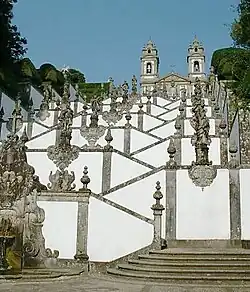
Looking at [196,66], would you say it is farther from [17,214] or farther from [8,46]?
[17,214]

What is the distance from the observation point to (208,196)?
44.4 feet

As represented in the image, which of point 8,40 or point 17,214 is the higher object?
point 8,40

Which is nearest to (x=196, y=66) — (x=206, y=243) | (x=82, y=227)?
(x=206, y=243)

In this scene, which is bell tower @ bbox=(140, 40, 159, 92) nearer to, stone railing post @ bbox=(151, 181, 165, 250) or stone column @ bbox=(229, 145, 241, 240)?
stone column @ bbox=(229, 145, 241, 240)

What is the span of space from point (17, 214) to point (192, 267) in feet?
12.5

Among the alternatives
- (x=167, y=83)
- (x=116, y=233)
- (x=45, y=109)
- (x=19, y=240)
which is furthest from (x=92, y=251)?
(x=167, y=83)

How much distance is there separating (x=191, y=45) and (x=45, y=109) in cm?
5443

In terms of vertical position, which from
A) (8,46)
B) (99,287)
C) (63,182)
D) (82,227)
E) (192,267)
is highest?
(8,46)

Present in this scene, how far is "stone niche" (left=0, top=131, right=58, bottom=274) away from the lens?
30.5 ft

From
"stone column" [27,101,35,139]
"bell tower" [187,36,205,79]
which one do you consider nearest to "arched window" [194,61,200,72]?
"bell tower" [187,36,205,79]

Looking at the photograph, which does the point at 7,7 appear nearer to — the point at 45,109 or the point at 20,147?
the point at 45,109

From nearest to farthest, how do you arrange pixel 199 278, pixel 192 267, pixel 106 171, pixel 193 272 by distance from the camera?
1. pixel 199 278
2. pixel 193 272
3. pixel 192 267
4. pixel 106 171

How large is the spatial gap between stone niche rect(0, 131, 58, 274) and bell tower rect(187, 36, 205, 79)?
226 ft

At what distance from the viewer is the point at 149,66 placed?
255 feet
